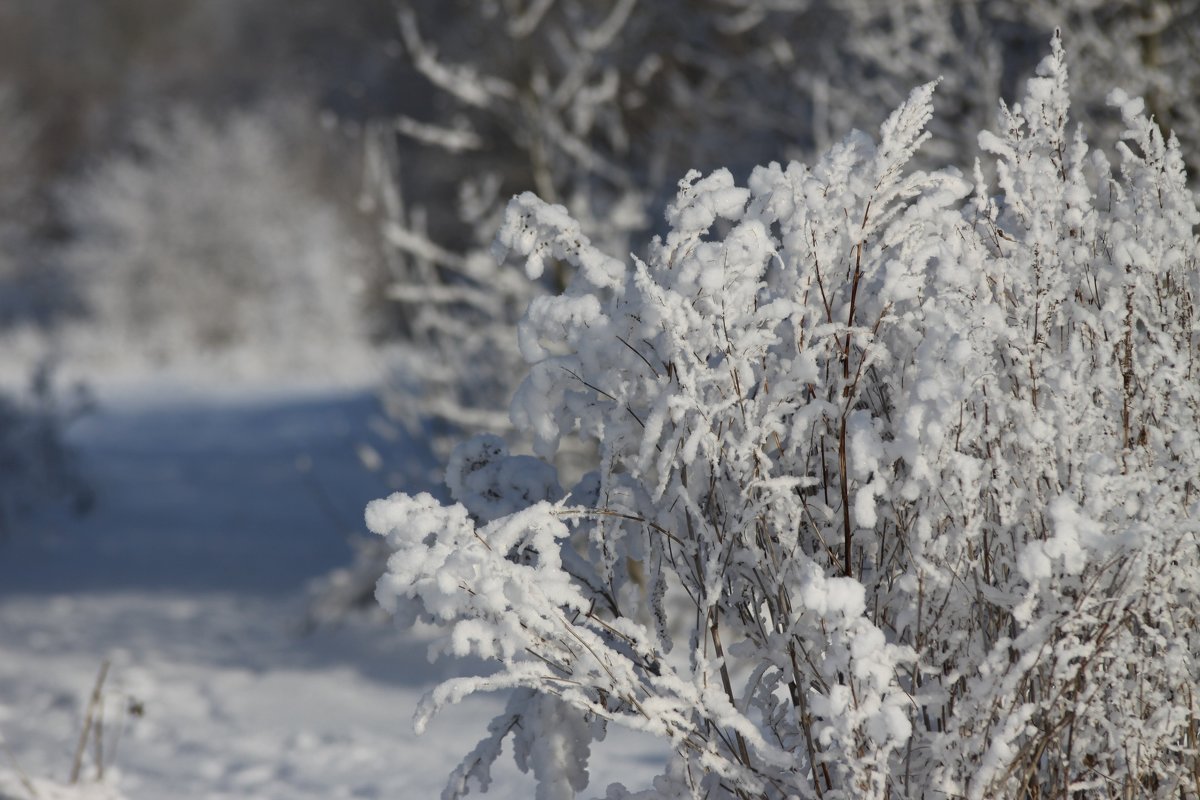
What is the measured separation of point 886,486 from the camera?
5.72 feet

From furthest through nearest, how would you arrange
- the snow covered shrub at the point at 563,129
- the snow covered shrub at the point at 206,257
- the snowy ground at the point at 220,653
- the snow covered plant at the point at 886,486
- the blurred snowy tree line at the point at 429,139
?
the snow covered shrub at the point at 206,257 → the blurred snowy tree line at the point at 429,139 → the snow covered shrub at the point at 563,129 → the snowy ground at the point at 220,653 → the snow covered plant at the point at 886,486

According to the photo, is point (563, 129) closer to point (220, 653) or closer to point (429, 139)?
point (429, 139)

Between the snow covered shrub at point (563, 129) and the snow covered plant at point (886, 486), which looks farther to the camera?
the snow covered shrub at point (563, 129)

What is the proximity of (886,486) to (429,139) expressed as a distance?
3559 mm

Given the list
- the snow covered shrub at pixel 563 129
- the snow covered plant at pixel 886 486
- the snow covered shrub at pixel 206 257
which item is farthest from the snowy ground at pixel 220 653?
the snow covered shrub at pixel 206 257

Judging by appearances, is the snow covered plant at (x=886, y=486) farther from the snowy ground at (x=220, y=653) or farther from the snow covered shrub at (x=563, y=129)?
the snow covered shrub at (x=563, y=129)

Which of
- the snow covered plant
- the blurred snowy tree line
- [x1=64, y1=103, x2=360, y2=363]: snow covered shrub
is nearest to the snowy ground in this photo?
the blurred snowy tree line

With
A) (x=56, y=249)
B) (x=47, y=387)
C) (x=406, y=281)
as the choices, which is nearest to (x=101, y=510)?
(x=47, y=387)

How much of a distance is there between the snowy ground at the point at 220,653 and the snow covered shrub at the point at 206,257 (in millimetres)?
10365

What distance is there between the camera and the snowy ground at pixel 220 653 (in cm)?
356

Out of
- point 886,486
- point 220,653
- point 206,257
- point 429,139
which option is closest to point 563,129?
point 429,139

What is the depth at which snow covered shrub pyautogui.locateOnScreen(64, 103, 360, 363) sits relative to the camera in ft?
71.1

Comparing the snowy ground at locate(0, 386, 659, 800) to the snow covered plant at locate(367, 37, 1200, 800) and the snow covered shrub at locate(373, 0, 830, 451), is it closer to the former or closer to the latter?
the snow covered shrub at locate(373, 0, 830, 451)

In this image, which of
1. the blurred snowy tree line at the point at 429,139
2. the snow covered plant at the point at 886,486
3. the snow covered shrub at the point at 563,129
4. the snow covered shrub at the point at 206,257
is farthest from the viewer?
the snow covered shrub at the point at 206,257
